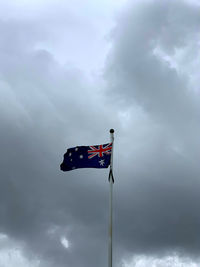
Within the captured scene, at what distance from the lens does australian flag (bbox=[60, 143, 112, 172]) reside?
44.4 meters

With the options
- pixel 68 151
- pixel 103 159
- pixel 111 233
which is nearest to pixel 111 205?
pixel 111 233

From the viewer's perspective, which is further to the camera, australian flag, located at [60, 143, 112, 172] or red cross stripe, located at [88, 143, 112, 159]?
red cross stripe, located at [88, 143, 112, 159]

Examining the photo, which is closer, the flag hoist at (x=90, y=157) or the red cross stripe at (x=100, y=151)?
the flag hoist at (x=90, y=157)

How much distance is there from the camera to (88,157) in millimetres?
44938

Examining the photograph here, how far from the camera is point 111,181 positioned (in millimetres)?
42281

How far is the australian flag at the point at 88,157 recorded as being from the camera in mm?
44406

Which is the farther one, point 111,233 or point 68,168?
point 68,168

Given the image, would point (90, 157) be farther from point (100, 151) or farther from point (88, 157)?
point (100, 151)

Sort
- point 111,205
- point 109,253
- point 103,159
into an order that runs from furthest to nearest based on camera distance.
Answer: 1. point 103,159
2. point 111,205
3. point 109,253

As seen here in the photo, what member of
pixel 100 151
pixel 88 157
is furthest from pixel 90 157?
pixel 100 151

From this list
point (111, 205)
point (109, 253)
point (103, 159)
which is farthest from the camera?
point (103, 159)

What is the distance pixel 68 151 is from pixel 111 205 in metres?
9.46

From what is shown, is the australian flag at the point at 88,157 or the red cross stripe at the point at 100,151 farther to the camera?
the red cross stripe at the point at 100,151

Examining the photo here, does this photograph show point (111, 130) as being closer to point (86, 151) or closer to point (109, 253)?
point (86, 151)
